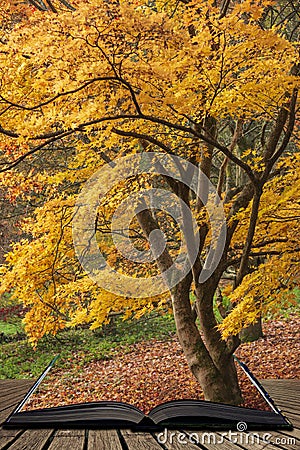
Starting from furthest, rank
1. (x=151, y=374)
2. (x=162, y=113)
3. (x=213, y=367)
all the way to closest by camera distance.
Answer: (x=151, y=374)
(x=213, y=367)
(x=162, y=113)

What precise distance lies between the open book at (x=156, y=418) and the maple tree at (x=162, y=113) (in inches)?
90.6

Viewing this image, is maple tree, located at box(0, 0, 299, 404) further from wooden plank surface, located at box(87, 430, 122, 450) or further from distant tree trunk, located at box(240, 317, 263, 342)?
distant tree trunk, located at box(240, 317, 263, 342)

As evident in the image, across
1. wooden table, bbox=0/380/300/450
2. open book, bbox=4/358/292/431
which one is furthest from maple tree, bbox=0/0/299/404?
wooden table, bbox=0/380/300/450

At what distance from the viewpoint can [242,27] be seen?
3.95m

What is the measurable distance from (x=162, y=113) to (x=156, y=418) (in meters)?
3.10

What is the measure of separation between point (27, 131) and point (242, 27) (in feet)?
6.03

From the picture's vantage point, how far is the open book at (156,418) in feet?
5.83

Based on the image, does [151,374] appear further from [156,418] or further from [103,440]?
[103,440]

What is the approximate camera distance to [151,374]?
9.51 m

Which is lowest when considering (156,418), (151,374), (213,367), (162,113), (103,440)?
(103,440)

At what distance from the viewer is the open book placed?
1777 millimetres

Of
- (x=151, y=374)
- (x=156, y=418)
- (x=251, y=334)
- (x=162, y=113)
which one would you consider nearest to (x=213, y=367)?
(x=162, y=113)

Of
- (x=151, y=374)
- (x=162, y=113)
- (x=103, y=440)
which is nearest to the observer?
(x=103, y=440)

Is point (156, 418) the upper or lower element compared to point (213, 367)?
lower
